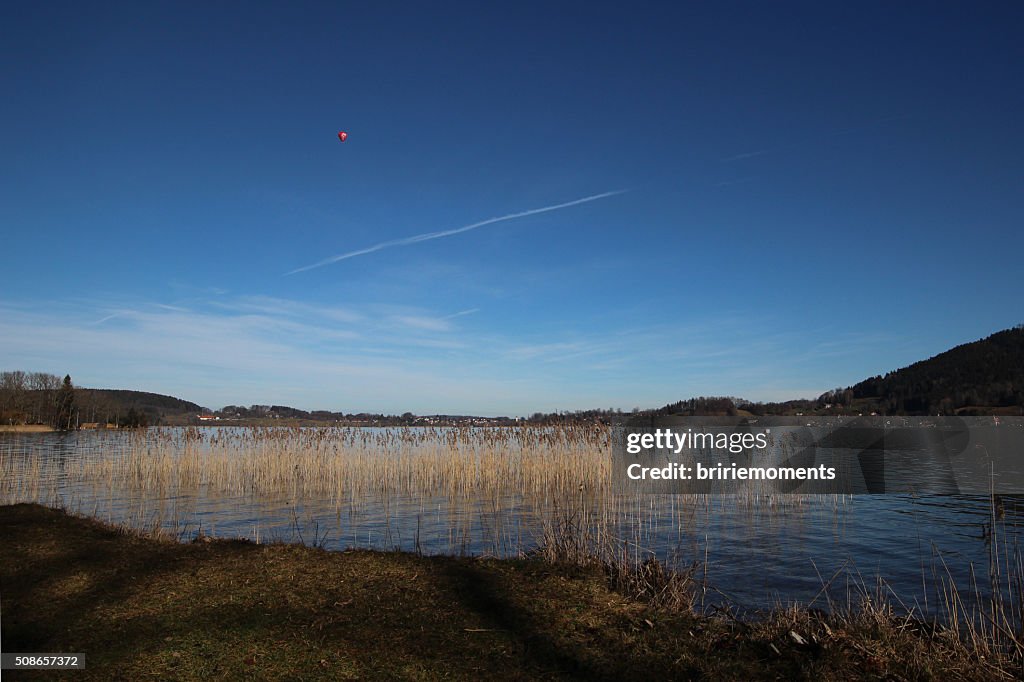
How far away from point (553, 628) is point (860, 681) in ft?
8.01

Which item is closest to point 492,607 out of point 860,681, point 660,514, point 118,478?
point 860,681

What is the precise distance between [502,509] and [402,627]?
11406 mm

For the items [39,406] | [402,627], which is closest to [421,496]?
[402,627]

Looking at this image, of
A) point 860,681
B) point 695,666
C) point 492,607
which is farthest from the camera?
point 492,607

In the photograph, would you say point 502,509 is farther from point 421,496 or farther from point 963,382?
point 963,382

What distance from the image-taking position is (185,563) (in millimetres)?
7578

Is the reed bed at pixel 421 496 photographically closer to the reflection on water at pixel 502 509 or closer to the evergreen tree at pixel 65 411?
the reflection on water at pixel 502 509

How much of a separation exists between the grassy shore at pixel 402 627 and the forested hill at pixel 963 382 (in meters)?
70.0

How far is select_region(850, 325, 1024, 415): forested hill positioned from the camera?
65000mm

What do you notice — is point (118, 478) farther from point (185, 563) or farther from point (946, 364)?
point (946, 364)

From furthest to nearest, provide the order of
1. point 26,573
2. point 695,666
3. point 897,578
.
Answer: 1. point 897,578
2. point 26,573
3. point 695,666

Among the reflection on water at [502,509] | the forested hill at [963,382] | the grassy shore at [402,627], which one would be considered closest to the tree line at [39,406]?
the reflection on water at [502,509]

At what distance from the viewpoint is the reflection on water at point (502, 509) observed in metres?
10.9

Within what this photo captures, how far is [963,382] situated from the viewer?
6956 cm
